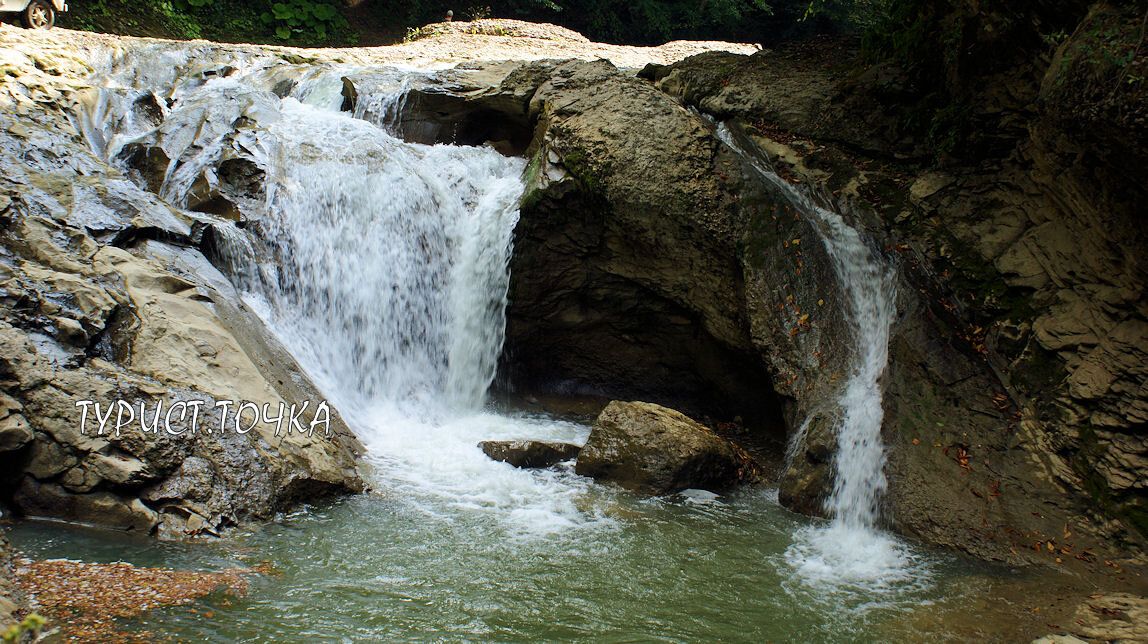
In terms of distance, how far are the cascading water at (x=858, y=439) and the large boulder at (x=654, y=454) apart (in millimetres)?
812

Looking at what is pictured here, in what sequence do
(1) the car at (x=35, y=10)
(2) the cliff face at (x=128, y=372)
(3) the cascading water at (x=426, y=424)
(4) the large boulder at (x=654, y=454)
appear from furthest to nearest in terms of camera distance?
1. (1) the car at (x=35, y=10)
2. (4) the large boulder at (x=654, y=454)
3. (2) the cliff face at (x=128, y=372)
4. (3) the cascading water at (x=426, y=424)

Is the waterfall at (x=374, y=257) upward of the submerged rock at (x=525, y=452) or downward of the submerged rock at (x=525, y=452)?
upward

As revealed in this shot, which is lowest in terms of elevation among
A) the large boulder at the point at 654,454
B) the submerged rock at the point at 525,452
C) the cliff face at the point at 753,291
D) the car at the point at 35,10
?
the submerged rock at the point at 525,452

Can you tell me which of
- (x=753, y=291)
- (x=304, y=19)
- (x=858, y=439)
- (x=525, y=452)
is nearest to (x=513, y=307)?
(x=525, y=452)

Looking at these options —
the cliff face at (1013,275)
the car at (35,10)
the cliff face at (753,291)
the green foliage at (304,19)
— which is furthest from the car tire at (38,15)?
the cliff face at (1013,275)

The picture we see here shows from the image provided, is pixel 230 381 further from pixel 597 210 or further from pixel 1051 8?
pixel 1051 8

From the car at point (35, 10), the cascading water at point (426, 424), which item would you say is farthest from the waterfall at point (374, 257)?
the car at point (35, 10)

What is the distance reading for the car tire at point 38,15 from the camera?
12219 millimetres

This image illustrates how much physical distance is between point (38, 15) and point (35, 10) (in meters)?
0.08

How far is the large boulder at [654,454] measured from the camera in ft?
21.7

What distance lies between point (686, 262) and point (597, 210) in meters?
1.16

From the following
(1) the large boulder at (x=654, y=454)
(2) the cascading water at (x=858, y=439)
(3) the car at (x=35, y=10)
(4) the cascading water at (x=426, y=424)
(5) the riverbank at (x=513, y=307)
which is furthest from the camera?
(3) the car at (x=35, y=10)

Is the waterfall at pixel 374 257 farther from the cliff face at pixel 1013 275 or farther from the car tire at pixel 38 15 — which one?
the car tire at pixel 38 15

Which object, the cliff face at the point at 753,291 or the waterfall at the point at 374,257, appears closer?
the cliff face at the point at 753,291
